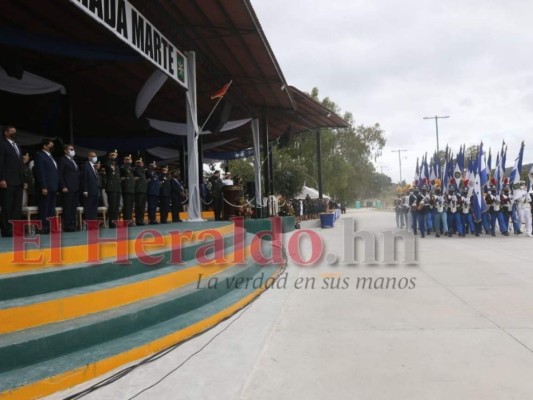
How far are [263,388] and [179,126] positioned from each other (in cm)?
1297

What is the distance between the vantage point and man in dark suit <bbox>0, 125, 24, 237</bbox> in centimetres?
554

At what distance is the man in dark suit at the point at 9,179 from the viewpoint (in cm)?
554

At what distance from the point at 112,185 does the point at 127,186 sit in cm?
44

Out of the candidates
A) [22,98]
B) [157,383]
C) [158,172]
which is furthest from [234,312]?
[22,98]

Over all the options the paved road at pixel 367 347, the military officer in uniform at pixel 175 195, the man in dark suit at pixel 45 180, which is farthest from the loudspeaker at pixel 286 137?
the man in dark suit at pixel 45 180

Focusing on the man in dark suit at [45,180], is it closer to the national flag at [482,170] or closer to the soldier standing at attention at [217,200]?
the soldier standing at attention at [217,200]

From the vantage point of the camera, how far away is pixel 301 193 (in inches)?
1178

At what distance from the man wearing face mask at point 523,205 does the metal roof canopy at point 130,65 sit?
7302mm

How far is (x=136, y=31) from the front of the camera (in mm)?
6859

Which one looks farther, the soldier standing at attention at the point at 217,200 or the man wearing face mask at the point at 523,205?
the man wearing face mask at the point at 523,205

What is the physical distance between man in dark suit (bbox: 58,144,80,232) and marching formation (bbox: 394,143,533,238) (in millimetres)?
10399

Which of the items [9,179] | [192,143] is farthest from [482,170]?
[9,179]

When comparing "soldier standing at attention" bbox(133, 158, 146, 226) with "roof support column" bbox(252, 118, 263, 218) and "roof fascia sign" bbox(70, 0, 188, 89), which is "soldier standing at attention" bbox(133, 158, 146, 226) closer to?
"roof fascia sign" bbox(70, 0, 188, 89)

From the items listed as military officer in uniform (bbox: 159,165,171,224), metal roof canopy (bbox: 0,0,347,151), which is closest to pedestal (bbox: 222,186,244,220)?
military officer in uniform (bbox: 159,165,171,224)
